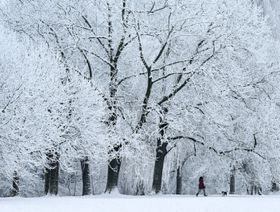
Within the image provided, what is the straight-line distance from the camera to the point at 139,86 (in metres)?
29.2

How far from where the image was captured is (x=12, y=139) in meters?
21.2

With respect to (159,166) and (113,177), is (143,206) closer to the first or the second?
(113,177)

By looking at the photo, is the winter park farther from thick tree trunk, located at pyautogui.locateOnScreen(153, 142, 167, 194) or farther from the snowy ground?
the snowy ground

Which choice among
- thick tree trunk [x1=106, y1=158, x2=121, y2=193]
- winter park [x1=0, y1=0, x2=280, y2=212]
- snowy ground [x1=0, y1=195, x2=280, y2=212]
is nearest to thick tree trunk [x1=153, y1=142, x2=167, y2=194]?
winter park [x1=0, y1=0, x2=280, y2=212]

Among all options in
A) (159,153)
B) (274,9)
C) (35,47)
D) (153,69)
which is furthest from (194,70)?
(274,9)

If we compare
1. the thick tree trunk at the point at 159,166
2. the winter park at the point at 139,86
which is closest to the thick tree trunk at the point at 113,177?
the winter park at the point at 139,86

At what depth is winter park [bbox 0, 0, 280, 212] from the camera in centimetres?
2466

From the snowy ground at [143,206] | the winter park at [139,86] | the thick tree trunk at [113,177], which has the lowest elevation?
the snowy ground at [143,206]

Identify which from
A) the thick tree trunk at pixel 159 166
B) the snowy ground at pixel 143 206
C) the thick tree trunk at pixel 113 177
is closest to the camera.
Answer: the snowy ground at pixel 143 206

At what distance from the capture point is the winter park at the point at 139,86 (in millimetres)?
24656

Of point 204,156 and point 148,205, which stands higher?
point 204,156

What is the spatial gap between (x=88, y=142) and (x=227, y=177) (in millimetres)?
16075

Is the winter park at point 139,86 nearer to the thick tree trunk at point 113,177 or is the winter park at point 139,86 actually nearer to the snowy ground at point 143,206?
the thick tree trunk at point 113,177

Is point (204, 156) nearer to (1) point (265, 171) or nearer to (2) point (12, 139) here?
(1) point (265, 171)
